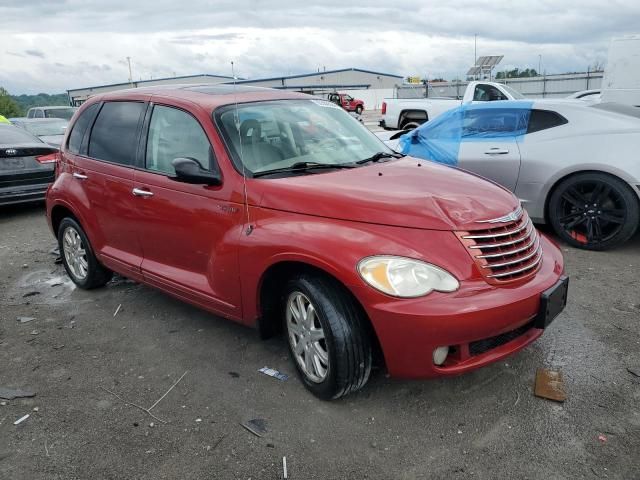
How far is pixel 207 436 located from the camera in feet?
9.30

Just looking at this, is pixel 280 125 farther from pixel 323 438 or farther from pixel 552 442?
pixel 552 442

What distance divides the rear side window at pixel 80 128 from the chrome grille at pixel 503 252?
137 inches

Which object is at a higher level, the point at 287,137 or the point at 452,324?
the point at 287,137

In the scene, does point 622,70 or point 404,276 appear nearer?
point 404,276

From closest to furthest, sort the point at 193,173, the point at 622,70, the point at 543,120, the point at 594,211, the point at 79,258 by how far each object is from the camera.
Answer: the point at 193,173 < the point at 79,258 < the point at 594,211 < the point at 543,120 < the point at 622,70

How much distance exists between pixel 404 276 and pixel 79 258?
3527 mm

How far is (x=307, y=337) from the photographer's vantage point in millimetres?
3082

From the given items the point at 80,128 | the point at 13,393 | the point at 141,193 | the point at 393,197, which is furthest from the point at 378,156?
the point at 13,393

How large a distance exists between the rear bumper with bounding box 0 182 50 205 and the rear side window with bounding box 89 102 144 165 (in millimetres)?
4401

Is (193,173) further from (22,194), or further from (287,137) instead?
(22,194)

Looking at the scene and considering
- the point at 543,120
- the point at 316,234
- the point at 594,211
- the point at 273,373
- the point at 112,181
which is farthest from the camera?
the point at 543,120

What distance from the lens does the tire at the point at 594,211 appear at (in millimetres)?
5328

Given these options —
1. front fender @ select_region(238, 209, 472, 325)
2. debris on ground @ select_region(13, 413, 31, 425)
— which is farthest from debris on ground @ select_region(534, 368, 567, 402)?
debris on ground @ select_region(13, 413, 31, 425)

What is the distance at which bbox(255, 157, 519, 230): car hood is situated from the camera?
9.31 feet
